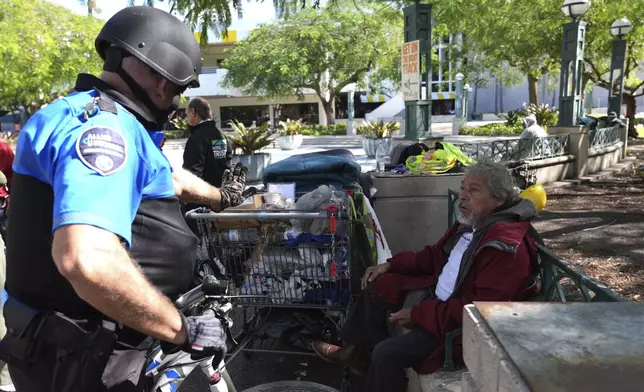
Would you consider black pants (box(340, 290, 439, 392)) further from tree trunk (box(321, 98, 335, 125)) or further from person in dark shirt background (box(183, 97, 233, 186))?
tree trunk (box(321, 98, 335, 125))

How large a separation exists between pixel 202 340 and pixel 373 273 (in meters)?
1.79

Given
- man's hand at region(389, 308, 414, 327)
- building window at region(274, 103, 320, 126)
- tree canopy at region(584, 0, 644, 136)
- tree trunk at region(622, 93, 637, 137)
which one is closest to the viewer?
man's hand at region(389, 308, 414, 327)

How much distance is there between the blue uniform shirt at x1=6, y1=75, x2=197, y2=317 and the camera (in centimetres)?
138

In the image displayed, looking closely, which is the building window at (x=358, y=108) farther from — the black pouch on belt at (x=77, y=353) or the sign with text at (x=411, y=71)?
the black pouch on belt at (x=77, y=353)

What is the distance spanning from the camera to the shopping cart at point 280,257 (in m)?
3.16

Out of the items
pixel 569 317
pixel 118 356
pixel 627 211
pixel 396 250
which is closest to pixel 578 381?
pixel 569 317

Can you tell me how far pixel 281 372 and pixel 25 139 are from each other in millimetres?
2818

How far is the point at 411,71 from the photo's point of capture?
6211 millimetres

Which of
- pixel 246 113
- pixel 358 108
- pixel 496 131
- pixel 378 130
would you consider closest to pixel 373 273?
pixel 378 130

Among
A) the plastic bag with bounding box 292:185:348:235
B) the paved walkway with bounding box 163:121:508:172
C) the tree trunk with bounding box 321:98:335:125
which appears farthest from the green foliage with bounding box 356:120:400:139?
the tree trunk with bounding box 321:98:335:125

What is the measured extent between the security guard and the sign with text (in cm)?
448

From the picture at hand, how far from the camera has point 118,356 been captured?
1.72 meters

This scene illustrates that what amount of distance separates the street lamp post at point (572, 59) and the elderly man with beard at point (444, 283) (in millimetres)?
8966

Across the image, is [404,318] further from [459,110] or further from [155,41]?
[459,110]
